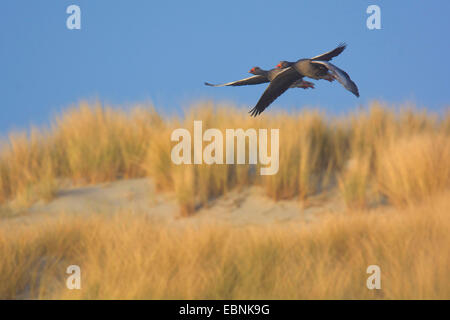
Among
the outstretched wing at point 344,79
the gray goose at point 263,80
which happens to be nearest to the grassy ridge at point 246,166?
the gray goose at point 263,80

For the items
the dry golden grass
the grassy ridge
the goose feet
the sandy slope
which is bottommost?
the dry golden grass

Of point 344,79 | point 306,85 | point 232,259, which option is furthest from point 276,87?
point 232,259

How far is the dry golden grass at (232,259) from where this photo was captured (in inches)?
152

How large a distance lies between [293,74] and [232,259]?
4.96 feet

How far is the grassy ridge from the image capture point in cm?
620

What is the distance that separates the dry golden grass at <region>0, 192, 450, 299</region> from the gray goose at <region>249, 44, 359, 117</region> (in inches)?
44.3

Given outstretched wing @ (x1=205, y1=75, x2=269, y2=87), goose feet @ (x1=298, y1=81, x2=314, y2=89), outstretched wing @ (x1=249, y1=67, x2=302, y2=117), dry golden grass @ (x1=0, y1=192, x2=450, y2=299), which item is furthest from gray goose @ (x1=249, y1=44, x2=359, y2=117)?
dry golden grass @ (x1=0, y1=192, x2=450, y2=299)

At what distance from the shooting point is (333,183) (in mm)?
6637

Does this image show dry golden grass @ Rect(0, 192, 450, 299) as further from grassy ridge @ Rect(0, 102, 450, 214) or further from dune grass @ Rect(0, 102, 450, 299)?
grassy ridge @ Rect(0, 102, 450, 214)

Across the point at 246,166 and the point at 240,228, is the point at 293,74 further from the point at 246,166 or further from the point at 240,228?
the point at 246,166

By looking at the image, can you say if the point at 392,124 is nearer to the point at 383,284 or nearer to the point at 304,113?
the point at 304,113

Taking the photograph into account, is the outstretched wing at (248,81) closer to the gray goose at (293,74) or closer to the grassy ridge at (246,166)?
the gray goose at (293,74)

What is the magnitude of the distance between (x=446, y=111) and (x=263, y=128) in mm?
2745
